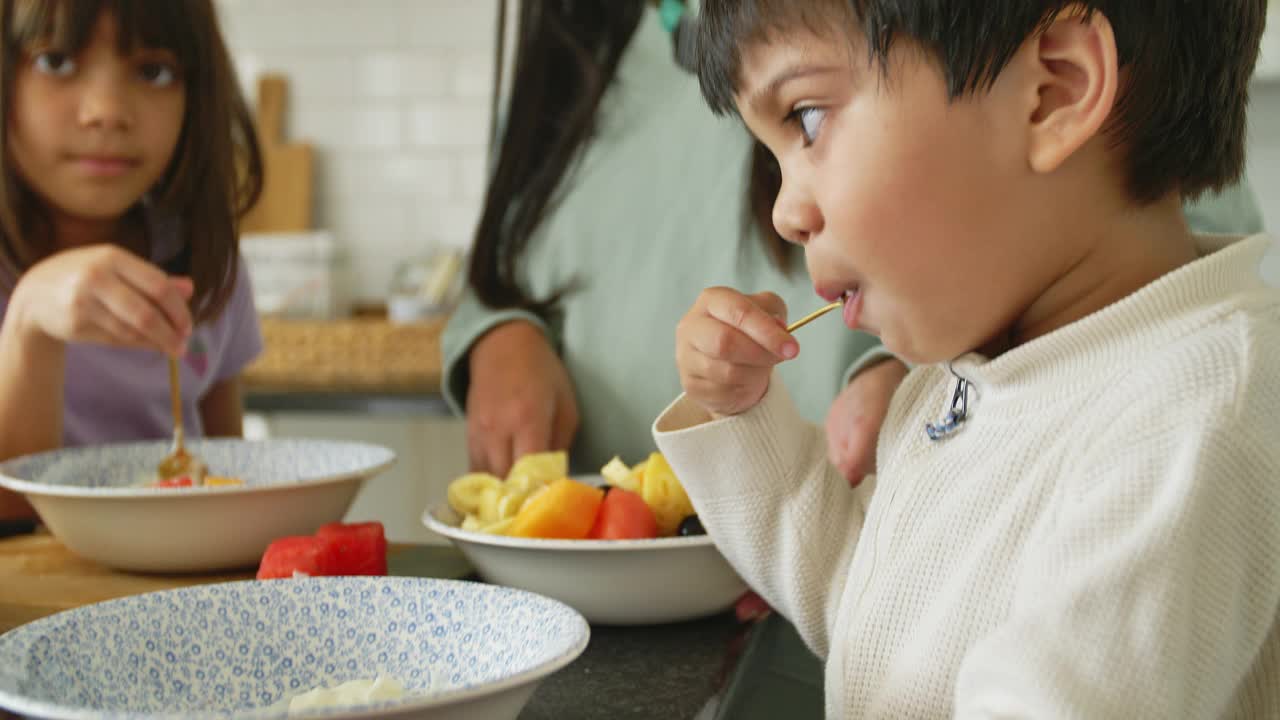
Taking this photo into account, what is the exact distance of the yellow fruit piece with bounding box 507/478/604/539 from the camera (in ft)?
2.62

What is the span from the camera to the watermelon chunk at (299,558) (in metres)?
0.79

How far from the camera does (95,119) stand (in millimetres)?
1279

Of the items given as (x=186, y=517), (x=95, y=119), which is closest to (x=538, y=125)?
(x=95, y=119)

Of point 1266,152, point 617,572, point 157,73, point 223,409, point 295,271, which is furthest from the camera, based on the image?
point 295,271

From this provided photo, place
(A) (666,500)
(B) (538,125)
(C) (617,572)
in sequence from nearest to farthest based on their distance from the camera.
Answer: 1. (C) (617,572)
2. (A) (666,500)
3. (B) (538,125)

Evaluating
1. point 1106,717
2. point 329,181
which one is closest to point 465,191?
point 329,181

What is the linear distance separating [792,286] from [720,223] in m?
0.15

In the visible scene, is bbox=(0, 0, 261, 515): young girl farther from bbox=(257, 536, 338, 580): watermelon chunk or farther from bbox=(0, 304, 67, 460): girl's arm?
bbox=(257, 536, 338, 580): watermelon chunk

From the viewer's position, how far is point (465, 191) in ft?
10.4

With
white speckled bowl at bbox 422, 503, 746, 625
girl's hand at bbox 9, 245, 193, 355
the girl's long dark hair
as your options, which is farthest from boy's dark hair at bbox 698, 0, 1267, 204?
the girl's long dark hair

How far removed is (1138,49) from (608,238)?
0.96 metres

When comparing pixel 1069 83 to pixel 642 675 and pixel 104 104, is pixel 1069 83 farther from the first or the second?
pixel 104 104

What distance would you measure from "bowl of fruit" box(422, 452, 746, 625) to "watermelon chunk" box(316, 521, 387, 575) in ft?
0.13

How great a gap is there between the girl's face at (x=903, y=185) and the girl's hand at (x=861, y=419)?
1.08 ft
